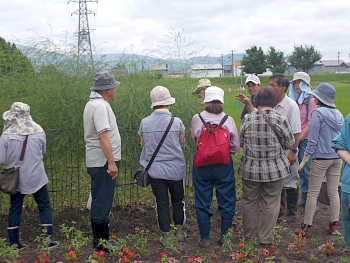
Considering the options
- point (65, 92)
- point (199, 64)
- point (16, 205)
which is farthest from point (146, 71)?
point (16, 205)

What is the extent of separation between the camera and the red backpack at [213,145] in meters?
3.90

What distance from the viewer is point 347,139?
2.96 m

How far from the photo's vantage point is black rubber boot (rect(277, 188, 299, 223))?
5055mm

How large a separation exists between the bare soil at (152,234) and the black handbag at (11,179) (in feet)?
2.07

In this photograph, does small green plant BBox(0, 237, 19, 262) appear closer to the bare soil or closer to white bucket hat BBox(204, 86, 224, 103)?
the bare soil

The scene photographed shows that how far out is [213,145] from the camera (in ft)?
12.8

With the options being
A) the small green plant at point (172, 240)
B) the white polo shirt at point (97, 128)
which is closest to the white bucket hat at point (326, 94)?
the small green plant at point (172, 240)

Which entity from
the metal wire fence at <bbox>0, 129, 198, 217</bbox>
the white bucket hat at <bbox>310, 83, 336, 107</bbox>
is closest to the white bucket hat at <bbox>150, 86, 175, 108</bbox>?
the metal wire fence at <bbox>0, 129, 198, 217</bbox>

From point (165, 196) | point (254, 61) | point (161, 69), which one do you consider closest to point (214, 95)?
point (165, 196)

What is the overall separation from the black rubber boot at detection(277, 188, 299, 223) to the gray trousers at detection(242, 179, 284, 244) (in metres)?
0.92

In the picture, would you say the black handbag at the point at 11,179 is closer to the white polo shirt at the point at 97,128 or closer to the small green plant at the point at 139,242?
the white polo shirt at the point at 97,128

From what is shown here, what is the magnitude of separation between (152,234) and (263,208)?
131 centimetres

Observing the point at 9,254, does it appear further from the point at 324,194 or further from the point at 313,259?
the point at 324,194

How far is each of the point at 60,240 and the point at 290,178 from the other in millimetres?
2791
